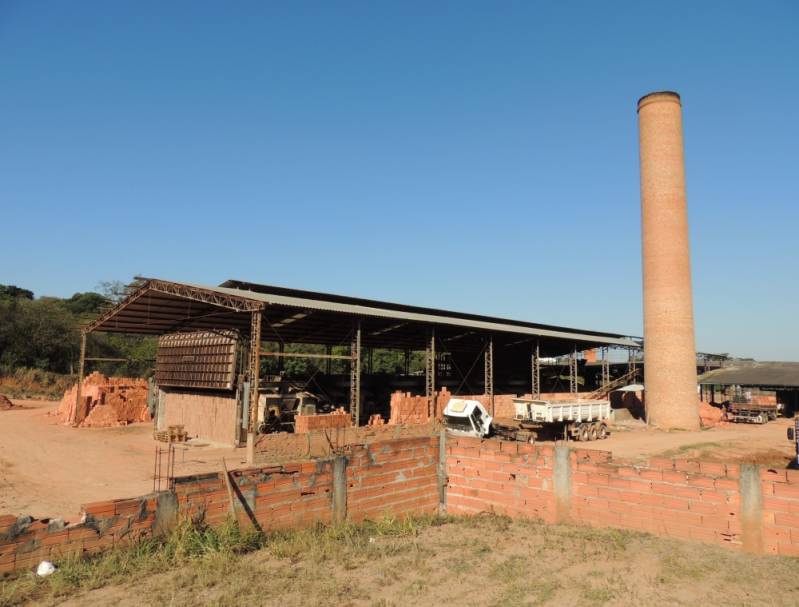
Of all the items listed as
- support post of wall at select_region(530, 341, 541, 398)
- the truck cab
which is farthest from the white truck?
support post of wall at select_region(530, 341, 541, 398)

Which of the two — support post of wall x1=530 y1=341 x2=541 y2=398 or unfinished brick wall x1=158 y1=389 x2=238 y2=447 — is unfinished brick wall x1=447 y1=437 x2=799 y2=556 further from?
support post of wall x1=530 y1=341 x2=541 y2=398

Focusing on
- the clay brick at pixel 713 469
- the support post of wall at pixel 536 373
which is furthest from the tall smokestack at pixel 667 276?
the clay brick at pixel 713 469

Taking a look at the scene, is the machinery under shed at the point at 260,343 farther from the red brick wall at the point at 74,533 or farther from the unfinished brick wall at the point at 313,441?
the red brick wall at the point at 74,533

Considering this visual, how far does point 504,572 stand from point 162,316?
26977mm

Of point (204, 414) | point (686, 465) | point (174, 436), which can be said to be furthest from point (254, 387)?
point (686, 465)

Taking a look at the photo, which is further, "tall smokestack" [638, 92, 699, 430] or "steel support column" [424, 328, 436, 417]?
"tall smokestack" [638, 92, 699, 430]

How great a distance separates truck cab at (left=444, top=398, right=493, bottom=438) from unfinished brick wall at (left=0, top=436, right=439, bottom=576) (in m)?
11.3

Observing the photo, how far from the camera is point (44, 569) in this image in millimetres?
6988

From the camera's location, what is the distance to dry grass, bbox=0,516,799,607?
271 inches

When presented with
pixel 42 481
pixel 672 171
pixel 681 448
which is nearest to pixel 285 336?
pixel 42 481

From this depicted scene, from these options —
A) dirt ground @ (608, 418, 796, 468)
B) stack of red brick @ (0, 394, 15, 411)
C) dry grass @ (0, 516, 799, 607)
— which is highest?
stack of red brick @ (0, 394, 15, 411)

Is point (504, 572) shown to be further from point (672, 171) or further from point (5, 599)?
point (672, 171)

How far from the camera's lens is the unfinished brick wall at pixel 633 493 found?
27.3ft

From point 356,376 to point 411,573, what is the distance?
16287 mm
